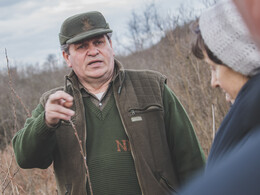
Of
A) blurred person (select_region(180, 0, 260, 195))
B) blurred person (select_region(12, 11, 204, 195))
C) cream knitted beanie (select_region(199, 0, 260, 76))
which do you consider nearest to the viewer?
blurred person (select_region(180, 0, 260, 195))

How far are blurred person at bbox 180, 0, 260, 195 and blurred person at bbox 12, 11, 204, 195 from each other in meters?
0.97

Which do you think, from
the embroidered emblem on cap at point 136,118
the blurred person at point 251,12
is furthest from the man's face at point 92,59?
the blurred person at point 251,12

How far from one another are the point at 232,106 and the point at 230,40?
255 millimetres

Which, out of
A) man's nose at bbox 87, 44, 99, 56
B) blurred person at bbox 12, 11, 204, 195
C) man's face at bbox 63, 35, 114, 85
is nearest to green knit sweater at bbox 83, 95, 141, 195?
blurred person at bbox 12, 11, 204, 195

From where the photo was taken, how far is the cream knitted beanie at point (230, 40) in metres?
1.04

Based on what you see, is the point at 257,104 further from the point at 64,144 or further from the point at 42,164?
the point at 42,164

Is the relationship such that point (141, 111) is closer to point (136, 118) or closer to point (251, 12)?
point (136, 118)

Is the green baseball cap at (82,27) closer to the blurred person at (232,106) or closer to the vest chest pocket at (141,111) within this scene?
the vest chest pocket at (141,111)

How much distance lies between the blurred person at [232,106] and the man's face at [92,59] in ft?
3.54

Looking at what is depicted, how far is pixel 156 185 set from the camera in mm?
2215

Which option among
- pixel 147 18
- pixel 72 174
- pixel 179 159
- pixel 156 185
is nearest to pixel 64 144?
pixel 72 174

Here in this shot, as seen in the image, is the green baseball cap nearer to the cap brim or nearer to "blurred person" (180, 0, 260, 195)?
the cap brim

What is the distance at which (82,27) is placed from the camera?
2.48m

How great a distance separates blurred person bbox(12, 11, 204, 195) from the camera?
2.23 meters
